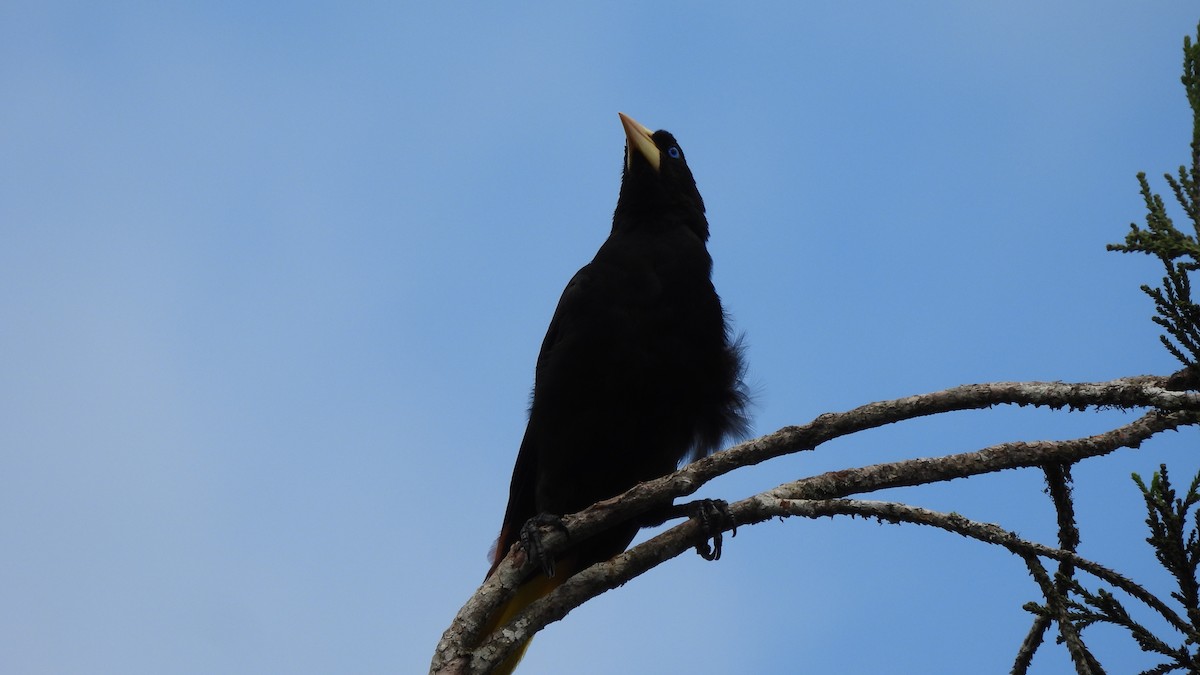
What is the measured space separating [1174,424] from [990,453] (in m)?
0.46

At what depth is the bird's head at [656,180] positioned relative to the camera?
484 centimetres

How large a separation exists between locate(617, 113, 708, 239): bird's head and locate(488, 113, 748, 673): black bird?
534 millimetres

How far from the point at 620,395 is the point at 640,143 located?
1.53 m

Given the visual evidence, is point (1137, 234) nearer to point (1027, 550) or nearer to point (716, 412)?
point (1027, 550)

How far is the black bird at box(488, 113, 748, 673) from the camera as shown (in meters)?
3.96

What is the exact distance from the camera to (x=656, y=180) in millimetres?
4879

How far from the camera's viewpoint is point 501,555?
4.10 metres

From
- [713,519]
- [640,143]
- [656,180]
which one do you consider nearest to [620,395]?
[713,519]

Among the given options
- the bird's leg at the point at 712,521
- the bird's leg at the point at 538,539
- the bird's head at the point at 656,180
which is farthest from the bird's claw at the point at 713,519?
the bird's head at the point at 656,180

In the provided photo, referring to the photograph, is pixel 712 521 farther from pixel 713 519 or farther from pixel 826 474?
pixel 826 474

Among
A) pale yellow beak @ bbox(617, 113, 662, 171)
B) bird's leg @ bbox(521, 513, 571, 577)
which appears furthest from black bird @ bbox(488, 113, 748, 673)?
pale yellow beak @ bbox(617, 113, 662, 171)

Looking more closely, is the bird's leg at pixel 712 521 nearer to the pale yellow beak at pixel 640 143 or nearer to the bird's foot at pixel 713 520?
the bird's foot at pixel 713 520

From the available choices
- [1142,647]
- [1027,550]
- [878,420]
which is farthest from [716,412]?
[1142,647]

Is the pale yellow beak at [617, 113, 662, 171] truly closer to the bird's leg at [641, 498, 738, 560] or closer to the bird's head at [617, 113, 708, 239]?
the bird's head at [617, 113, 708, 239]
